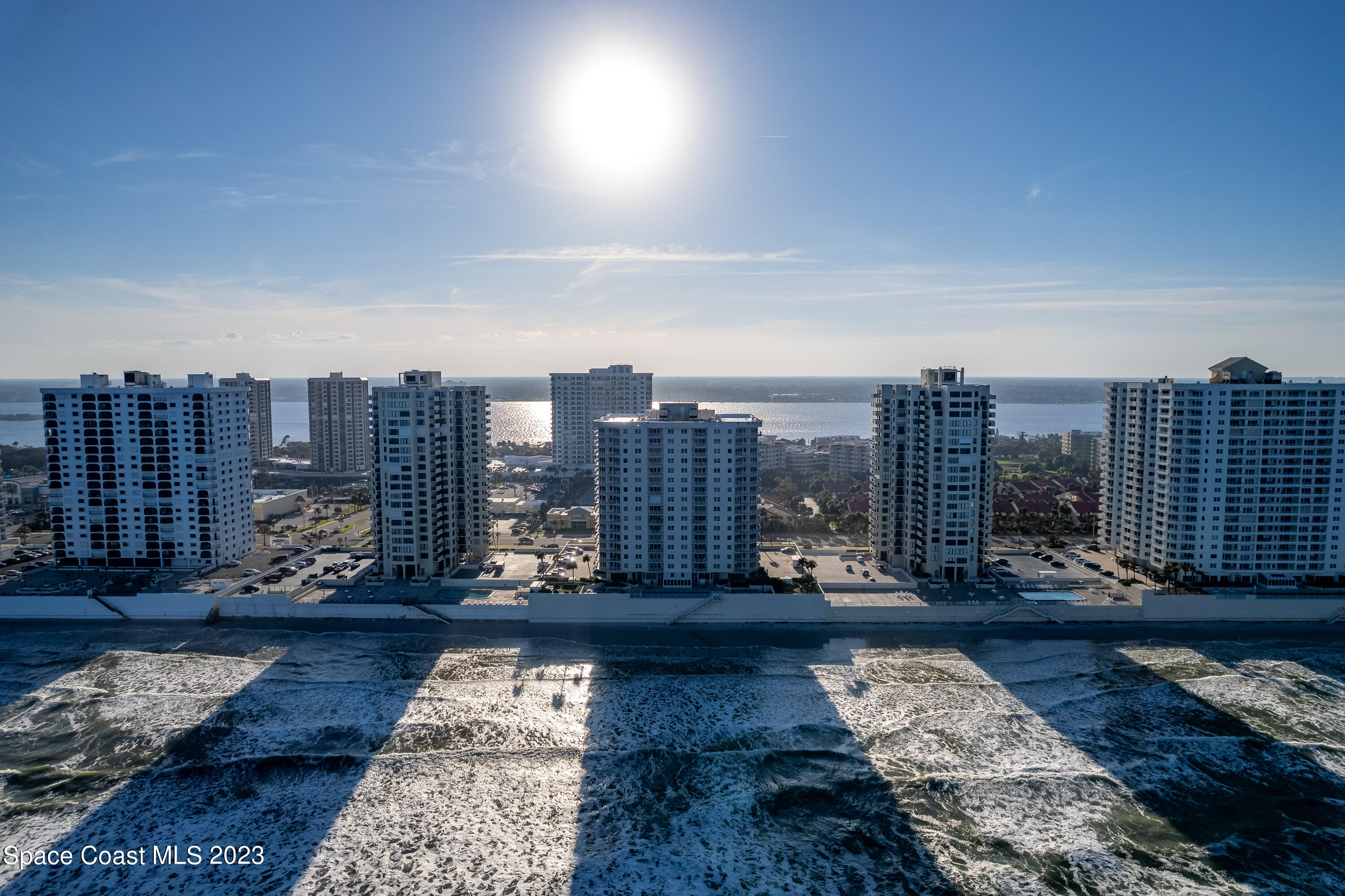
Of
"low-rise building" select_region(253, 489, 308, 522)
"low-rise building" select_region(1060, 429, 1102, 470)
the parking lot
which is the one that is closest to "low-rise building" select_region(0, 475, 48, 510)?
"low-rise building" select_region(253, 489, 308, 522)

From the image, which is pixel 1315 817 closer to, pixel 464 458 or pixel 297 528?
pixel 464 458

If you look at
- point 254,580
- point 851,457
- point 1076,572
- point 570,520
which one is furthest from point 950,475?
point 851,457

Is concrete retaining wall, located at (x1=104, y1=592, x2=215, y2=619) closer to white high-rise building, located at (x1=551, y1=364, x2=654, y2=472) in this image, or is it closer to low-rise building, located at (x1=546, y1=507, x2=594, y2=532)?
low-rise building, located at (x1=546, y1=507, x2=594, y2=532)

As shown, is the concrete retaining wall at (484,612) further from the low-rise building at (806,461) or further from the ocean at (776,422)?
the ocean at (776,422)

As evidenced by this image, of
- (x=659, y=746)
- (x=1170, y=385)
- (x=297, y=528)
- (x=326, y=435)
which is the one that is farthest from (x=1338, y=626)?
(x=326, y=435)

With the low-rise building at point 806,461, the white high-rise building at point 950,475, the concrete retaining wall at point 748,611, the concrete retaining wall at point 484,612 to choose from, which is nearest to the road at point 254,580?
the concrete retaining wall at point 748,611

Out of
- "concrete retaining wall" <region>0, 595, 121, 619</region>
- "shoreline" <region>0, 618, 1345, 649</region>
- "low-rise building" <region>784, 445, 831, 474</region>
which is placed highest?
"low-rise building" <region>784, 445, 831, 474</region>
